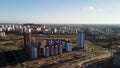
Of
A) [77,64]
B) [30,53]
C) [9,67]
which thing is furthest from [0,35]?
[77,64]

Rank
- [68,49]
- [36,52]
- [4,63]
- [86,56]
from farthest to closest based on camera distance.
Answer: [68,49] → [86,56] → [36,52] → [4,63]

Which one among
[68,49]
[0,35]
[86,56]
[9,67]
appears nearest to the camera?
[9,67]

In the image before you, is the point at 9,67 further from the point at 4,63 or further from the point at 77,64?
the point at 77,64

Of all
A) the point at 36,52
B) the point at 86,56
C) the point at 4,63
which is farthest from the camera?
the point at 86,56

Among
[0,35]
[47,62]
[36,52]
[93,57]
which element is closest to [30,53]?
[36,52]

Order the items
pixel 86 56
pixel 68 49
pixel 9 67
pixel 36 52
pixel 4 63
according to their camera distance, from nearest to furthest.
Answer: pixel 9 67 < pixel 4 63 < pixel 36 52 < pixel 86 56 < pixel 68 49

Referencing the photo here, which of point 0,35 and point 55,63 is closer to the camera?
point 55,63

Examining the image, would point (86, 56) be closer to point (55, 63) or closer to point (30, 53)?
point (55, 63)

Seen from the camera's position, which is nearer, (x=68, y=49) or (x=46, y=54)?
(x=46, y=54)
